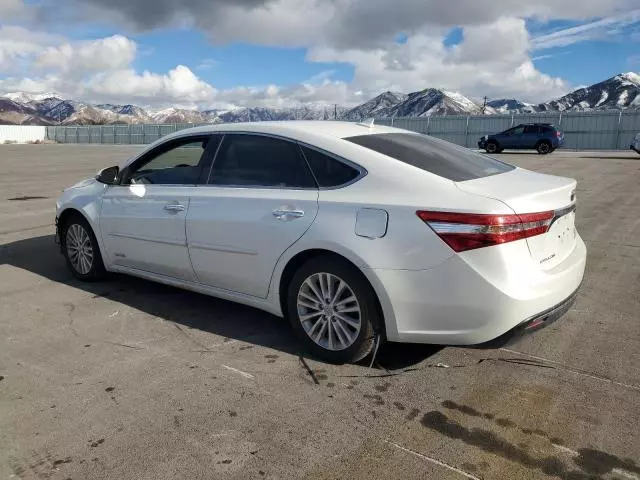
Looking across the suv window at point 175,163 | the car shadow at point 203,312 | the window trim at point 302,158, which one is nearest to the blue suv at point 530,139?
the car shadow at point 203,312

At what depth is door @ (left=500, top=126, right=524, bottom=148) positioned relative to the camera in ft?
98.3

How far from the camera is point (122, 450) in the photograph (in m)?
2.77

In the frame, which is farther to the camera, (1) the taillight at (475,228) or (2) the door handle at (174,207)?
(2) the door handle at (174,207)

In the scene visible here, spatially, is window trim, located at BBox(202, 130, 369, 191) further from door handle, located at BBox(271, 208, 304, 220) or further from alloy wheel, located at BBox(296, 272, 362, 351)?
alloy wheel, located at BBox(296, 272, 362, 351)

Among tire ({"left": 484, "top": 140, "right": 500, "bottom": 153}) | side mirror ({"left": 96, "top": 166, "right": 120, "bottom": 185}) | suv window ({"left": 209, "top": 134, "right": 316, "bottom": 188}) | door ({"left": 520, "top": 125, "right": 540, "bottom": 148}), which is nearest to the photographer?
suv window ({"left": 209, "top": 134, "right": 316, "bottom": 188})

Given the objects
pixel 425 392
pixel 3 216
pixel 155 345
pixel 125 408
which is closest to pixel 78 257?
pixel 155 345

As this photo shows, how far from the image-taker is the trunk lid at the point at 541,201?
3285 mm

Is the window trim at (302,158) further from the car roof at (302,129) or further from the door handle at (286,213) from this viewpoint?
the door handle at (286,213)

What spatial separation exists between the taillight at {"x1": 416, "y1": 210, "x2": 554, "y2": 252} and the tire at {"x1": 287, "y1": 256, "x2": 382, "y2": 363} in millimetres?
571

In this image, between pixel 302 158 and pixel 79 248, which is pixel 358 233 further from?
pixel 79 248

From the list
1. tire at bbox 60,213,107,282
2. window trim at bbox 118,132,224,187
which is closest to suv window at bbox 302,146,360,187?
window trim at bbox 118,132,224,187

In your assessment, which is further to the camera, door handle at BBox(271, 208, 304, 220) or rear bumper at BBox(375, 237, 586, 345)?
door handle at BBox(271, 208, 304, 220)

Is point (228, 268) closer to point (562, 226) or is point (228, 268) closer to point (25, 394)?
point (25, 394)

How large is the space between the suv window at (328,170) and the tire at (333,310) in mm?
509
